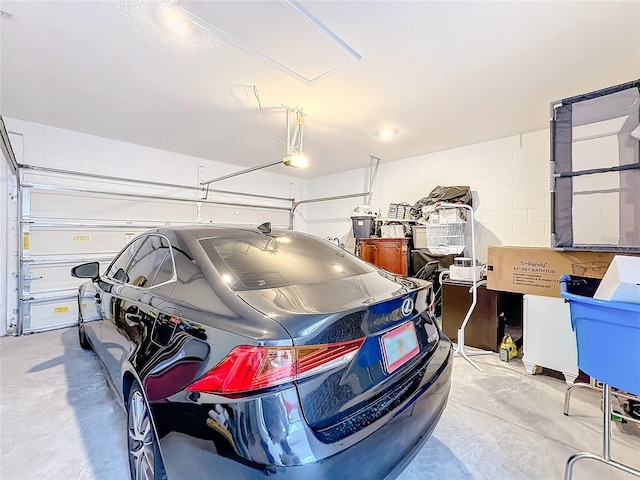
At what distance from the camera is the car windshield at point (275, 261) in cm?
132

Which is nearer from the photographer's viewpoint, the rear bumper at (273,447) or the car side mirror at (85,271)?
the rear bumper at (273,447)

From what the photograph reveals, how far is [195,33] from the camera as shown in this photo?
7.14 feet

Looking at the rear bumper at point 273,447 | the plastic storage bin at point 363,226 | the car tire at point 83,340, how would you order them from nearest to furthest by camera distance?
the rear bumper at point 273,447, the car tire at point 83,340, the plastic storage bin at point 363,226

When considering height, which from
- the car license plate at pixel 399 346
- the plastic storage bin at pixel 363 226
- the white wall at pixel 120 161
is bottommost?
the car license plate at pixel 399 346

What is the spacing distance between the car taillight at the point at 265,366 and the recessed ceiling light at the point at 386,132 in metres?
3.75

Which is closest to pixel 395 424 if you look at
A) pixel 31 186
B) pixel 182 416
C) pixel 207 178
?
pixel 182 416

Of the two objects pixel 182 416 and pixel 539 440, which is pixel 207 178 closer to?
pixel 182 416

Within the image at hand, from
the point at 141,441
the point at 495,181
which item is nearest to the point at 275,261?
the point at 141,441

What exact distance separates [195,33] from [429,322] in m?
2.60

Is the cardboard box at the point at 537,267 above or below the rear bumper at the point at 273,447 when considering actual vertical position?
above

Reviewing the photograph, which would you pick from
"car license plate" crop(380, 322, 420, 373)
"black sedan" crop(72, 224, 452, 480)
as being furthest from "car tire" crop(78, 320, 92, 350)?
"car license plate" crop(380, 322, 420, 373)

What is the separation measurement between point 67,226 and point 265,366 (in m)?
4.92

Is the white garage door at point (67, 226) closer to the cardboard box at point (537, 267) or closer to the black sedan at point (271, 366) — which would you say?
the black sedan at point (271, 366)

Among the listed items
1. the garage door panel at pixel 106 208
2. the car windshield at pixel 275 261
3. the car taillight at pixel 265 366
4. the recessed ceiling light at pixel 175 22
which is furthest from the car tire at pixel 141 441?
the garage door panel at pixel 106 208
